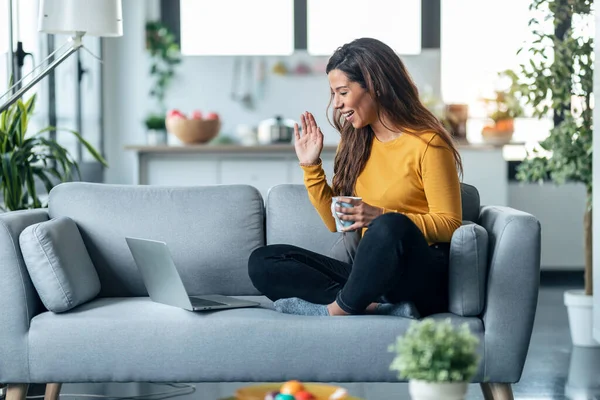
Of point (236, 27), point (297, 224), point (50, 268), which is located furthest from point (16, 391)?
point (236, 27)

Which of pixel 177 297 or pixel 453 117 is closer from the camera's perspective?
pixel 177 297

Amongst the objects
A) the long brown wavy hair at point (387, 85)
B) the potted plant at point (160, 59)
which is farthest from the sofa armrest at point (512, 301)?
the potted plant at point (160, 59)

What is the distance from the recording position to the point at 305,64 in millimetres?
6895

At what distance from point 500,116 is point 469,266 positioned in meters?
3.74

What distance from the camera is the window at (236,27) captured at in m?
6.95

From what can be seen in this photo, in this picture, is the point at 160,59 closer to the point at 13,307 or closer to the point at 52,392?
the point at 52,392

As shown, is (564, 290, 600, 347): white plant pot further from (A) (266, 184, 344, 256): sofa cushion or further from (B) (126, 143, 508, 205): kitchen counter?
(B) (126, 143, 508, 205): kitchen counter

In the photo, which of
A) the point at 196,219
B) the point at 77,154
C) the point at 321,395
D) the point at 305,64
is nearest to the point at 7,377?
the point at 196,219

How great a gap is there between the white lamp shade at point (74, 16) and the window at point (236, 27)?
12.0ft

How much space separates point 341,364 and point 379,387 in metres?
0.82

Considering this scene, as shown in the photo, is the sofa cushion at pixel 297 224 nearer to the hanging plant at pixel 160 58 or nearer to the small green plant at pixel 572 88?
the small green plant at pixel 572 88

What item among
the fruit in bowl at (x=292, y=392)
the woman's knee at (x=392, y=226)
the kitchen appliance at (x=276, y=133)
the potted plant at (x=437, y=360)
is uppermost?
the kitchen appliance at (x=276, y=133)

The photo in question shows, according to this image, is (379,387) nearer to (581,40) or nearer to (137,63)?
(581,40)

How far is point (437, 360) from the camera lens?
58.4 inches
